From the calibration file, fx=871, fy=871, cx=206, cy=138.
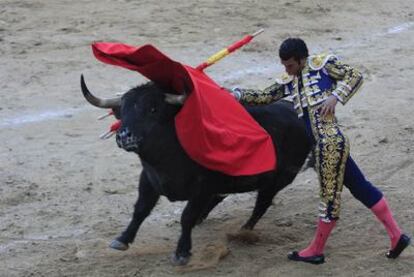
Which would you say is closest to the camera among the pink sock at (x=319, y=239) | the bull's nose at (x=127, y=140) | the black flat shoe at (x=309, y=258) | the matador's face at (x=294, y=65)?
the bull's nose at (x=127, y=140)

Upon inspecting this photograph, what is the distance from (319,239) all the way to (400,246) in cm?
51

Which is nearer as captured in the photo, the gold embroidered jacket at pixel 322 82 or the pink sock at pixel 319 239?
the gold embroidered jacket at pixel 322 82

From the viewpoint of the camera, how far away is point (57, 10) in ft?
39.1

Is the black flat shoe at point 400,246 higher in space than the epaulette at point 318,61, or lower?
lower

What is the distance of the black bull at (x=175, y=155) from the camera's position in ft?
16.4

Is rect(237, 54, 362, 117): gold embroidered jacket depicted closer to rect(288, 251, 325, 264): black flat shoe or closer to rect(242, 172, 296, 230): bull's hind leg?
rect(242, 172, 296, 230): bull's hind leg

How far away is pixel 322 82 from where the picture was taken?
5.05 meters

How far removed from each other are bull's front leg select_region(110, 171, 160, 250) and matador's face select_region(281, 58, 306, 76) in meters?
1.10

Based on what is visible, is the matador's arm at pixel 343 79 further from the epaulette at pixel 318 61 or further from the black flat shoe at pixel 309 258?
the black flat shoe at pixel 309 258

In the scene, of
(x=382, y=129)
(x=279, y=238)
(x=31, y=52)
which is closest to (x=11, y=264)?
(x=279, y=238)

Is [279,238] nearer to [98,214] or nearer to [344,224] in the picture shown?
[344,224]

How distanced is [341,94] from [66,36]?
6403mm

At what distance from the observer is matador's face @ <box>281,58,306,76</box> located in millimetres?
5020

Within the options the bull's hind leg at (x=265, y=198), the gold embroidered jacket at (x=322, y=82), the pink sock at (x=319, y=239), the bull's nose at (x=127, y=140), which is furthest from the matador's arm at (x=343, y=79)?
the bull's nose at (x=127, y=140)
